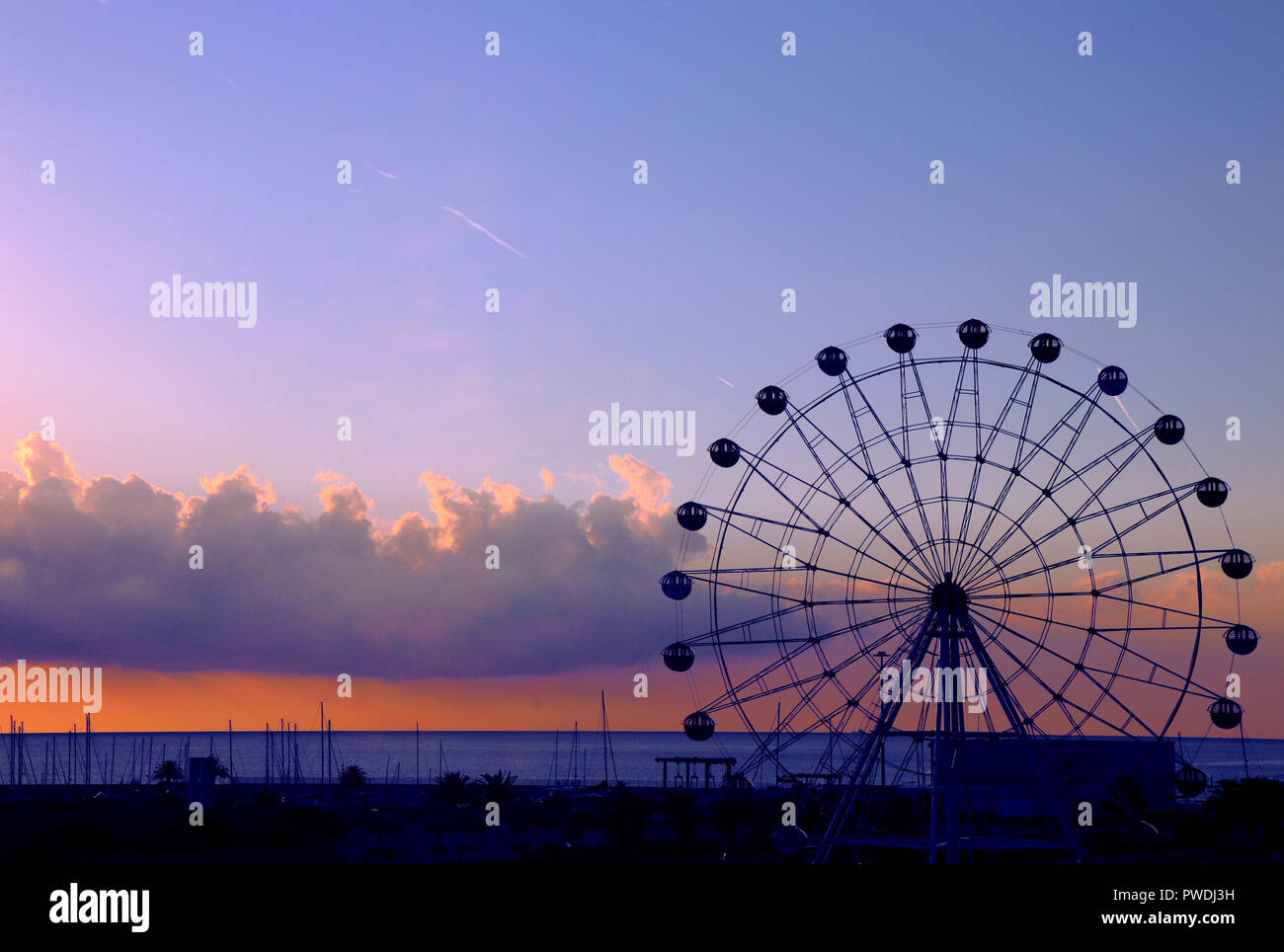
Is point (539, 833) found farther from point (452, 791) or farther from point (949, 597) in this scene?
point (949, 597)

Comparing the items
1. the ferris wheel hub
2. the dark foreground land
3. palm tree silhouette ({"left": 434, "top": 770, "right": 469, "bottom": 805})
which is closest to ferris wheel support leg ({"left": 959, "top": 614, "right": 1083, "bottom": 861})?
the ferris wheel hub

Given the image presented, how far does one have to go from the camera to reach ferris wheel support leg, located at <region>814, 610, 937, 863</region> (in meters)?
37.2

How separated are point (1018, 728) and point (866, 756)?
4.27 m

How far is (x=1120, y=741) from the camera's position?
121062mm

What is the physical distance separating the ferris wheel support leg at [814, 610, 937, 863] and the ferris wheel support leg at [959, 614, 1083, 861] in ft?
3.95

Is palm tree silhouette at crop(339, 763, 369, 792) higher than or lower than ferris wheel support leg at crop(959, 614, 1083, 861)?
lower

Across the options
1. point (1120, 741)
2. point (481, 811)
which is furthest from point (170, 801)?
point (1120, 741)

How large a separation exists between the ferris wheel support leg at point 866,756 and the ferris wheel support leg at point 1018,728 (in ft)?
3.95

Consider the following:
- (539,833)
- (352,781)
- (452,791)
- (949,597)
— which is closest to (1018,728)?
(949,597)

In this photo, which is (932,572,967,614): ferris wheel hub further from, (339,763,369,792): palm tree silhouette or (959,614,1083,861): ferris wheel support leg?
(339,763,369,792): palm tree silhouette

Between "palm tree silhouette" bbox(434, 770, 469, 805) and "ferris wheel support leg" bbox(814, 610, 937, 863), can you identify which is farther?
"palm tree silhouette" bbox(434, 770, 469, 805)

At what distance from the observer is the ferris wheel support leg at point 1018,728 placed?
35906 millimetres
